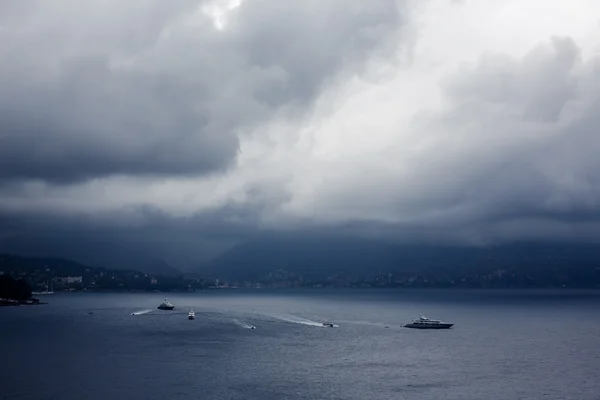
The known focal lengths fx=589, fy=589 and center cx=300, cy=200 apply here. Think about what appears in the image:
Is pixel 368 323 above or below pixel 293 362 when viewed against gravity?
above

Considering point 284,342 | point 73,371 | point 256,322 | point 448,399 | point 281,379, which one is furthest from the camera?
point 256,322

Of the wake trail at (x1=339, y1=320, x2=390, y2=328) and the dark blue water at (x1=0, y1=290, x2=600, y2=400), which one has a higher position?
the wake trail at (x1=339, y1=320, x2=390, y2=328)

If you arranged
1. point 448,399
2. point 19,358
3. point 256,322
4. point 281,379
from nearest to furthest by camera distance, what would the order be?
point 448,399 < point 281,379 < point 19,358 < point 256,322

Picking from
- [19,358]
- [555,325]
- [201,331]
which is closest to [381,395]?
[19,358]

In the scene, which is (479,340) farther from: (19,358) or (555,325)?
(19,358)

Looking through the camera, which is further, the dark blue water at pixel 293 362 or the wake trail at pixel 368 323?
the wake trail at pixel 368 323

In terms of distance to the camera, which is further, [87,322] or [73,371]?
[87,322]

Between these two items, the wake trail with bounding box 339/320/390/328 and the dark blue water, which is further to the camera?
the wake trail with bounding box 339/320/390/328

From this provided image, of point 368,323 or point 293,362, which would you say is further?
point 368,323

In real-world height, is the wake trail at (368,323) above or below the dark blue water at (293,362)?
above
